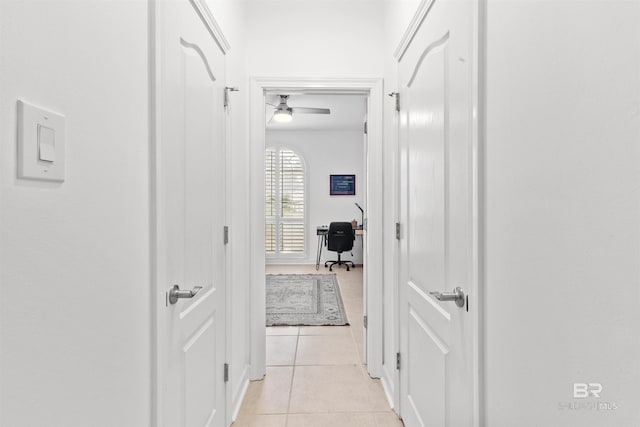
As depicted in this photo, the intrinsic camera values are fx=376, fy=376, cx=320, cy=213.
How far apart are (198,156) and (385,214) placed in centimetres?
138

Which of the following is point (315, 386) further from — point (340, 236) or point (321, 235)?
point (321, 235)

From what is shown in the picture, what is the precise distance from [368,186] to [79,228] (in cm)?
204

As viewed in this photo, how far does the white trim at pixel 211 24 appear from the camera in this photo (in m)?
1.52

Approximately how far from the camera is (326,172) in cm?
741

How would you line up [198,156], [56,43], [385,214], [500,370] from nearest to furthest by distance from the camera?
[56,43] < [500,370] < [198,156] < [385,214]

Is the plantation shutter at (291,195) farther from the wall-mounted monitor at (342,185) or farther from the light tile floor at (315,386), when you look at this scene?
the light tile floor at (315,386)

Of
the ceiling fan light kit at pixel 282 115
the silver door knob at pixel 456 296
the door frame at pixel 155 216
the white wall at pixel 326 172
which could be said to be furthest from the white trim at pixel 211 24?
the white wall at pixel 326 172

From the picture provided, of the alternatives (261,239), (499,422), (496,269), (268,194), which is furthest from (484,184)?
(268,194)

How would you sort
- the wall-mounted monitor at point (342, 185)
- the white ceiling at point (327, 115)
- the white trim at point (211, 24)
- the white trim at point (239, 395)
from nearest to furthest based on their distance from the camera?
the white trim at point (211, 24)
the white trim at point (239, 395)
the white ceiling at point (327, 115)
the wall-mounted monitor at point (342, 185)

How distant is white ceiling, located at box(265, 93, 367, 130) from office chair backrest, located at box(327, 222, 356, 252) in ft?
5.89

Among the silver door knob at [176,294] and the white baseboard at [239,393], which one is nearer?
the silver door knob at [176,294]

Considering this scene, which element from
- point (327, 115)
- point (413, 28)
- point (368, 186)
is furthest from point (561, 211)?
point (327, 115)

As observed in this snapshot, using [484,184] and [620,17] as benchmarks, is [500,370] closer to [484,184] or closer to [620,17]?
[484,184]

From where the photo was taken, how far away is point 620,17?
0.63 m
